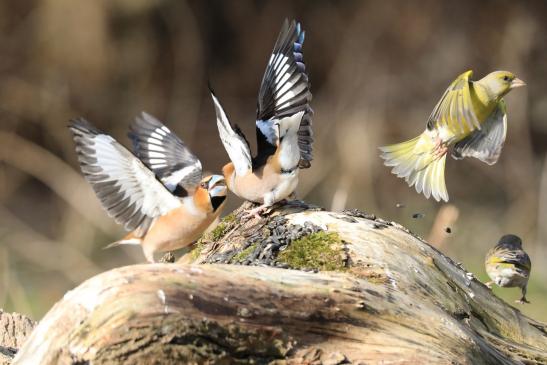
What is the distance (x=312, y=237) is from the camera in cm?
459

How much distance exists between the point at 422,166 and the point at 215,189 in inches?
64.0

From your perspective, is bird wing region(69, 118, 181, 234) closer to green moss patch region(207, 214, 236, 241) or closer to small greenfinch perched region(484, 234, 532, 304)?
green moss patch region(207, 214, 236, 241)

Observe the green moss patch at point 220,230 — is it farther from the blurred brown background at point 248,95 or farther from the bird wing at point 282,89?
the blurred brown background at point 248,95

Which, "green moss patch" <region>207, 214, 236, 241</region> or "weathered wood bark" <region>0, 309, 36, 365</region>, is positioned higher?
"green moss patch" <region>207, 214, 236, 241</region>

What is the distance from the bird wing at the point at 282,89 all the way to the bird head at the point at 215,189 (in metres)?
0.21

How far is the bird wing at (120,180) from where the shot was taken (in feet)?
16.3

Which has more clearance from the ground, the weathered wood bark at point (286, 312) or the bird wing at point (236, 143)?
the bird wing at point (236, 143)

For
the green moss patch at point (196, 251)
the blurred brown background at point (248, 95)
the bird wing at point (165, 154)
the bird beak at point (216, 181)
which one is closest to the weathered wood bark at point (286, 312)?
the green moss patch at point (196, 251)

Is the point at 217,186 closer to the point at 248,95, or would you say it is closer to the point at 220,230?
the point at 220,230

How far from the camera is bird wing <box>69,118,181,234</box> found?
4.98m

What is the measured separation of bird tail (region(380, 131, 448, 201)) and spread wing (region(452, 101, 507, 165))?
0.15m

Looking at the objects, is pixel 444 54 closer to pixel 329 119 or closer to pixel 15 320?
pixel 329 119

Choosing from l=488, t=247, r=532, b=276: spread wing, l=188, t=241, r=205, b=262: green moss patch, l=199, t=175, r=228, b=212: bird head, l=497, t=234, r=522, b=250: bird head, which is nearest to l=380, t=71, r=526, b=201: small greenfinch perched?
l=488, t=247, r=532, b=276: spread wing

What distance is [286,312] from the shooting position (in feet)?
11.8
